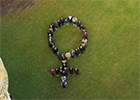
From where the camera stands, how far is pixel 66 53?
23125 mm

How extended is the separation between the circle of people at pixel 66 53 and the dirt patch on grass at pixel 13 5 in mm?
3598

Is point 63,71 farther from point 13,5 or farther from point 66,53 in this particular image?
point 13,5

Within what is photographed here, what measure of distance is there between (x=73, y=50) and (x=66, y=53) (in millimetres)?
586

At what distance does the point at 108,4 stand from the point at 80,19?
2716 mm

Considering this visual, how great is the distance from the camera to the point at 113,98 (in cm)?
2180

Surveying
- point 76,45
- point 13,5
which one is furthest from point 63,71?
point 13,5

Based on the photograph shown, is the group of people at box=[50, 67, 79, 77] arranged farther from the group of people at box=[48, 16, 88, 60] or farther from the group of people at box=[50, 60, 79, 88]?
the group of people at box=[48, 16, 88, 60]

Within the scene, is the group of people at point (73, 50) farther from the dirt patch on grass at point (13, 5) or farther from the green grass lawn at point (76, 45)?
the dirt patch on grass at point (13, 5)

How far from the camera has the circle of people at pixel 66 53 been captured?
22.5m

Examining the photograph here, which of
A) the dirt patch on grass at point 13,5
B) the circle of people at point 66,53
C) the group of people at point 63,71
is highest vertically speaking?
the dirt patch on grass at point 13,5

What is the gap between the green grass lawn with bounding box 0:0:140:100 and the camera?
22297mm

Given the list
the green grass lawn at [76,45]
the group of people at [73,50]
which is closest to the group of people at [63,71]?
the green grass lawn at [76,45]

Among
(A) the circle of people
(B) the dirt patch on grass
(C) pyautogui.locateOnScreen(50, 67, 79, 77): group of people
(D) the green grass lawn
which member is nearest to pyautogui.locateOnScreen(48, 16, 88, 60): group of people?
(A) the circle of people

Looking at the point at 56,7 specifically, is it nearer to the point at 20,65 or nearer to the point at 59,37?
the point at 59,37
